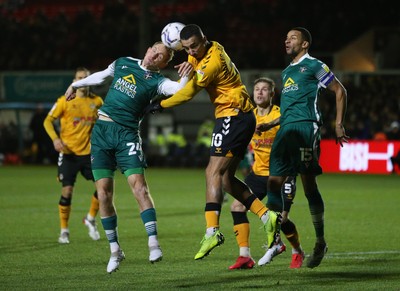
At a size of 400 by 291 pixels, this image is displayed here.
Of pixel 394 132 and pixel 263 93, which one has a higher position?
pixel 263 93

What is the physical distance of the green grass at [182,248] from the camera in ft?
27.1

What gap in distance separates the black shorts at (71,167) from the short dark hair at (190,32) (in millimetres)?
4139

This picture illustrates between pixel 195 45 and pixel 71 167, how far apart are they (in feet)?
14.1

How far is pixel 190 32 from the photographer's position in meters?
8.49

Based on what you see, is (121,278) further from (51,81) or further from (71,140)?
(51,81)

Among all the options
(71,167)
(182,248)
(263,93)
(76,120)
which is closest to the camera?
(263,93)

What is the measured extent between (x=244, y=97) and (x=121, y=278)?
6.80 feet

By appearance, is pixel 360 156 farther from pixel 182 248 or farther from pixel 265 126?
pixel 265 126

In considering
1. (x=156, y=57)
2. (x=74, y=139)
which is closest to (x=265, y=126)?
(x=156, y=57)

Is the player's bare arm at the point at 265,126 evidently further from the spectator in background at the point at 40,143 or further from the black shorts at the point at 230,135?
the spectator in background at the point at 40,143

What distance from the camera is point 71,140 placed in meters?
12.3

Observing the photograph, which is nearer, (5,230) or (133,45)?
(5,230)

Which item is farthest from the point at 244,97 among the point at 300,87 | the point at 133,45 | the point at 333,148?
the point at 133,45

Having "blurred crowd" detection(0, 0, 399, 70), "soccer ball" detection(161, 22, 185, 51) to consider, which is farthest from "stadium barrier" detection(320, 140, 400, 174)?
"soccer ball" detection(161, 22, 185, 51)
